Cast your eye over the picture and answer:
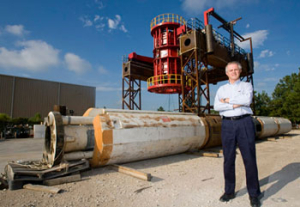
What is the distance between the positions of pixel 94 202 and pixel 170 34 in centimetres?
1706

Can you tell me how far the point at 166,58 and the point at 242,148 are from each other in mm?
15071

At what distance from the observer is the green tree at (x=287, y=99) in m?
27.7

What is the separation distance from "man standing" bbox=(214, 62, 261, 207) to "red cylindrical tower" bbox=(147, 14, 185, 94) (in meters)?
13.2

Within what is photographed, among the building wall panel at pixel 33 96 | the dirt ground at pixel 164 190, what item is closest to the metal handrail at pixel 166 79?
the dirt ground at pixel 164 190

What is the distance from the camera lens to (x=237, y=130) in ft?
8.90

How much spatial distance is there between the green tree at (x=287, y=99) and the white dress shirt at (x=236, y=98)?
31940mm

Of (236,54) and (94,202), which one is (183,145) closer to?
(94,202)

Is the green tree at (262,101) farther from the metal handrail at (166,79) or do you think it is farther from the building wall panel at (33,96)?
the building wall panel at (33,96)

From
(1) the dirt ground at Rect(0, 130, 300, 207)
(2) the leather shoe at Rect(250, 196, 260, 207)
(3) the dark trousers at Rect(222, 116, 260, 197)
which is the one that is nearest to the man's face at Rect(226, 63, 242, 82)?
(3) the dark trousers at Rect(222, 116, 260, 197)

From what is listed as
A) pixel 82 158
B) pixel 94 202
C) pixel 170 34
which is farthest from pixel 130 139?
pixel 170 34

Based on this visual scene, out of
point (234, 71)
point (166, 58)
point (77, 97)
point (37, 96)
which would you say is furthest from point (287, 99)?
point (37, 96)

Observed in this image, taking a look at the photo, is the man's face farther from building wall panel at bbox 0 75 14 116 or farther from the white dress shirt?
building wall panel at bbox 0 75 14 116

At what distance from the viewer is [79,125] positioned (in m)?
4.57

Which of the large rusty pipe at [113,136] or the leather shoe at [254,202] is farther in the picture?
the large rusty pipe at [113,136]
